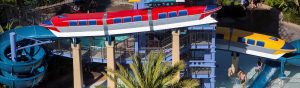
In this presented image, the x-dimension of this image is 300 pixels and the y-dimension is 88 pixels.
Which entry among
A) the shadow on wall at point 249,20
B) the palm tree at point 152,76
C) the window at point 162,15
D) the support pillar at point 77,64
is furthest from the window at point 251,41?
the support pillar at point 77,64

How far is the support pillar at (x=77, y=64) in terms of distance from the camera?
36.1 metres

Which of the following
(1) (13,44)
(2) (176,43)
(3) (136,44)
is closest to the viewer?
(1) (13,44)

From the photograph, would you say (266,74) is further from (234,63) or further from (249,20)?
(249,20)

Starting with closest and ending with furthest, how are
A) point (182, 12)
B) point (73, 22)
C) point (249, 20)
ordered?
point (73, 22) → point (182, 12) → point (249, 20)

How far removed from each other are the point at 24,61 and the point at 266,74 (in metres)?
17.2

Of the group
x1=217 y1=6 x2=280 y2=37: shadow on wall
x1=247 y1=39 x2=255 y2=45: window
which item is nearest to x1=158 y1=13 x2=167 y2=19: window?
x1=247 y1=39 x2=255 y2=45: window

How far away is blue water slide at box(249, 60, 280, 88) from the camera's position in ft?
130

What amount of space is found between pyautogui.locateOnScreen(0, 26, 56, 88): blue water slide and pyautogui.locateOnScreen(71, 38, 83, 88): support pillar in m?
1.55

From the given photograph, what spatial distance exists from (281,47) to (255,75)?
325cm

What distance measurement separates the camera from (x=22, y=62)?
35.3 metres

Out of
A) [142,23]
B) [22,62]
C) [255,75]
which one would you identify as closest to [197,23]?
[142,23]

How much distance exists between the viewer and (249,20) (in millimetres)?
51812

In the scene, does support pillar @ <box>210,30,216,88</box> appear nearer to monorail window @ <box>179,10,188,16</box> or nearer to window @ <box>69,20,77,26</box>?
monorail window @ <box>179,10,188,16</box>

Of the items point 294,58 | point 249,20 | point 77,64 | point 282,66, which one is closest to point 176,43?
point 77,64
